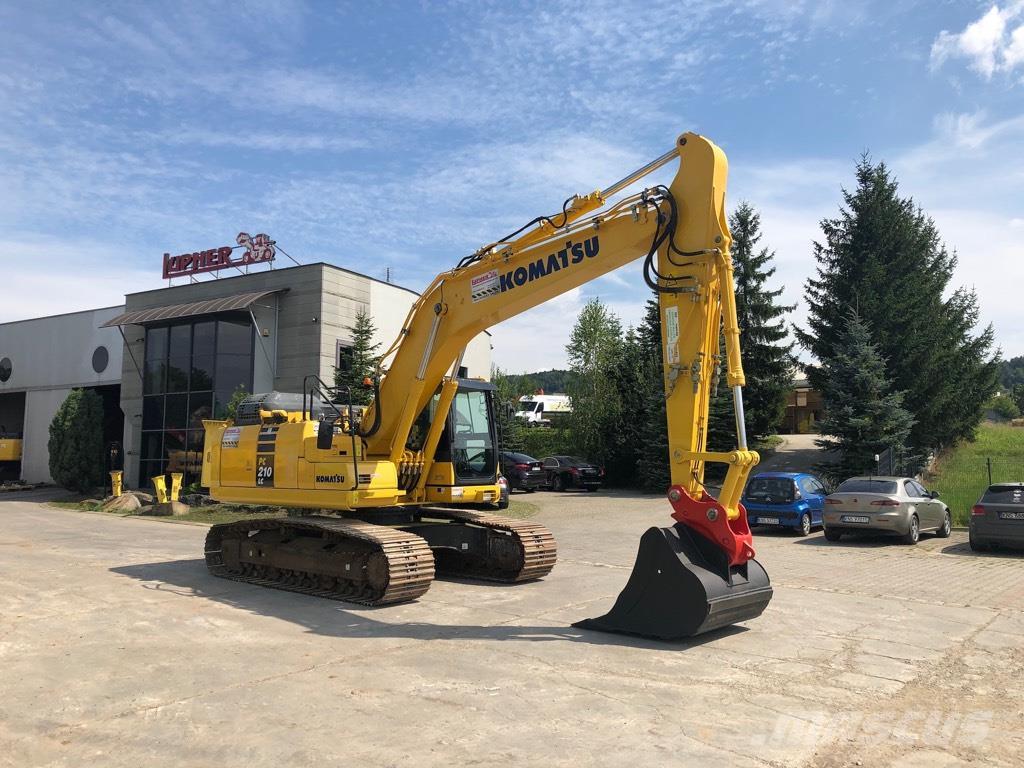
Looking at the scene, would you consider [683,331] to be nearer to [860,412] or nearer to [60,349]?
[860,412]

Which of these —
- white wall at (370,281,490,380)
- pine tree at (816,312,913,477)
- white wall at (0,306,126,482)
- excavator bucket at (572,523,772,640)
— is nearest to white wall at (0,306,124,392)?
white wall at (0,306,126,482)

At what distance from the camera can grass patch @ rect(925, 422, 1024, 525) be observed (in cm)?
1972

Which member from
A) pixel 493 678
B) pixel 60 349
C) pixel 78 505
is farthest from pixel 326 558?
pixel 60 349

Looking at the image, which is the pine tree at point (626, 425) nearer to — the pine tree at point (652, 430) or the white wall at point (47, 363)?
the pine tree at point (652, 430)

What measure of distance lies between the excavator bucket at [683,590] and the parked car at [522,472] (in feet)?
67.8

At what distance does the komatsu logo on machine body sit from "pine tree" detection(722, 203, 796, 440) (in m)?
23.9

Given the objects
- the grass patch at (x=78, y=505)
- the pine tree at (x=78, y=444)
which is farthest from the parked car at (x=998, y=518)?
the pine tree at (x=78, y=444)

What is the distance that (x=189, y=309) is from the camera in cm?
2741

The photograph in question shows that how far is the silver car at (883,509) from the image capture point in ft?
49.1

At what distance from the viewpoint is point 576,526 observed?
18703 mm

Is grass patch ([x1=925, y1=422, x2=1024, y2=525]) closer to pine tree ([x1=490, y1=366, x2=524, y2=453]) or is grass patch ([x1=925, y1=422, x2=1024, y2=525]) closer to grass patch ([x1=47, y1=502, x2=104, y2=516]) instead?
pine tree ([x1=490, y1=366, x2=524, y2=453])

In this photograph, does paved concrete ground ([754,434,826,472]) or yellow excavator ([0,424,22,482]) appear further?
yellow excavator ([0,424,22,482])

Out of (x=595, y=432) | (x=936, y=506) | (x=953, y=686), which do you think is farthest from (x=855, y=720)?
(x=595, y=432)

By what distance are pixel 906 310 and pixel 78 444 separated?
1237 inches
